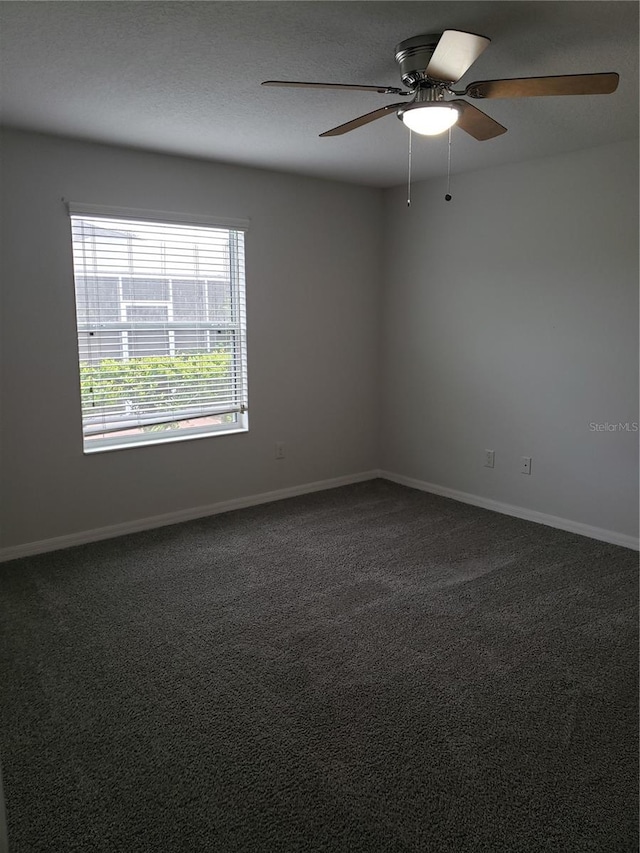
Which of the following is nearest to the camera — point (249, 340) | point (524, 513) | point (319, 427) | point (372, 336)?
point (524, 513)

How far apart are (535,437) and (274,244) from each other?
2.25 metres

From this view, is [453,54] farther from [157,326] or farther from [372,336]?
[372,336]

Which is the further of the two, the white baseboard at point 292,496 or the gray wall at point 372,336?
the white baseboard at point 292,496

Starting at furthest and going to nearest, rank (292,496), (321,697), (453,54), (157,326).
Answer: (292,496) → (157,326) → (321,697) → (453,54)

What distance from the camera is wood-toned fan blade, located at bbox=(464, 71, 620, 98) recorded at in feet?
6.29

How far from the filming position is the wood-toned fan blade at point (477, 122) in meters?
2.25

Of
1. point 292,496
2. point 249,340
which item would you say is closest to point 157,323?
point 249,340

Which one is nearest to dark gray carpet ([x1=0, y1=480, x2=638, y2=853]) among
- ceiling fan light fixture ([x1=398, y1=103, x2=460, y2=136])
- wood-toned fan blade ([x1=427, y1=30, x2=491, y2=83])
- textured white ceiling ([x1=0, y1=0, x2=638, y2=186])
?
ceiling fan light fixture ([x1=398, y1=103, x2=460, y2=136])

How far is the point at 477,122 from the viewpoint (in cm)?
241

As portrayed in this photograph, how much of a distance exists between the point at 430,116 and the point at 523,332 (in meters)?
2.25

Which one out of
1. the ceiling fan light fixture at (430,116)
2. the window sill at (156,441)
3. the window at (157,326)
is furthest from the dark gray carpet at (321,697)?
the ceiling fan light fixture at (430,116)

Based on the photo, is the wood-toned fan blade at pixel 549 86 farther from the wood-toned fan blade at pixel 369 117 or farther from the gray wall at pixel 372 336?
the gray wall at pixel 372 336

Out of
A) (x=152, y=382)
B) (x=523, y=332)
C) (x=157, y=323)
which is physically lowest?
(x=152, y=382)

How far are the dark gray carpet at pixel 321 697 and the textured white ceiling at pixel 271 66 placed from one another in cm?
233
